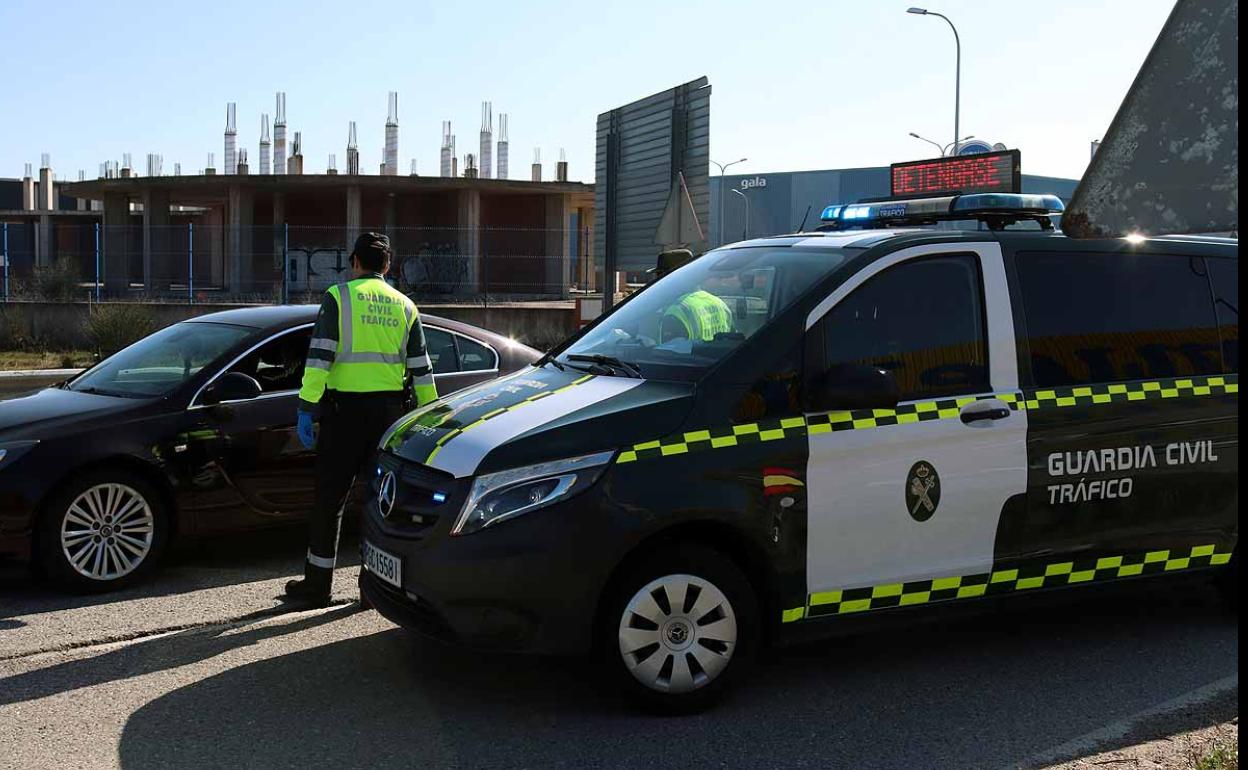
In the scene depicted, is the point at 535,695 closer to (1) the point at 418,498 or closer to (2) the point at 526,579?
(2) the point at 526,579

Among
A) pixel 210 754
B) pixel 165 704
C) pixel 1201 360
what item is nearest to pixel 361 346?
pixel 165 704

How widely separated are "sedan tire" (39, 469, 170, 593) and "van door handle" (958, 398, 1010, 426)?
4124 mm

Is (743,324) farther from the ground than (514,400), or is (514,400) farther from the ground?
(743,324)

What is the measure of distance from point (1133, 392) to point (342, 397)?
358cm

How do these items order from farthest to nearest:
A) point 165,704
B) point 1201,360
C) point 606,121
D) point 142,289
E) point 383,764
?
point 142,289 → point 606,121 → point 1201,360 → point 165,704 → point 383,764

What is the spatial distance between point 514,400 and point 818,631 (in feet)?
4.83

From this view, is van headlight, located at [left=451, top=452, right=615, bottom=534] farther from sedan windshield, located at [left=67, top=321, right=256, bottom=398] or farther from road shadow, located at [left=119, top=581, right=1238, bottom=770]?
sedan windshield, located at [left=67, top=321, right=256, bottom=398]

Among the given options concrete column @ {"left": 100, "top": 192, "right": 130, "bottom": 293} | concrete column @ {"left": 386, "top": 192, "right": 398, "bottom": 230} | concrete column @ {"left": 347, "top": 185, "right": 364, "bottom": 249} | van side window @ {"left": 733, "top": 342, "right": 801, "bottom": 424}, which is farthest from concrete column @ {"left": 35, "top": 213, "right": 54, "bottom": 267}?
van side window @ {"left": 733, "top": 342, "right": 801, "bottom": 424}

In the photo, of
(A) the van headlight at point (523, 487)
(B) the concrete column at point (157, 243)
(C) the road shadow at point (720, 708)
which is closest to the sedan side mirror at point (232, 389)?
(C) the road shadow at point (720, 708)

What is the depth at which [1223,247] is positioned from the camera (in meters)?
5.96

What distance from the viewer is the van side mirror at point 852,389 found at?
4.72 m

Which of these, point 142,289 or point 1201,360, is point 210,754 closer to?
point 1201,360

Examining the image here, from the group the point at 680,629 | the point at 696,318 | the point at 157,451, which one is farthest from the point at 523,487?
the point at 157,451

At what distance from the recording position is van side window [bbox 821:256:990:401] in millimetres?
4996
